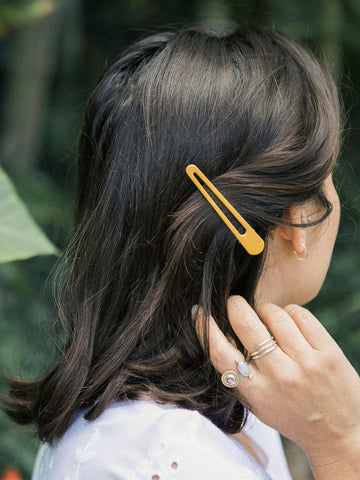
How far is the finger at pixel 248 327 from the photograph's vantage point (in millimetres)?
910

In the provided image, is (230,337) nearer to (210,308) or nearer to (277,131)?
(210,308)

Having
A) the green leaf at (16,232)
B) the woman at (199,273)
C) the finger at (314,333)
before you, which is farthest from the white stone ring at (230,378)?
the green leaf at (16,232)

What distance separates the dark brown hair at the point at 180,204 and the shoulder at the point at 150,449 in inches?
1.3

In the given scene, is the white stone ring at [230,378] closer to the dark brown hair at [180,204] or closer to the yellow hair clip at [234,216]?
the dark brown hair at [180,204]

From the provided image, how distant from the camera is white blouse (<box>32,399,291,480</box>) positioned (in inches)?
32.9

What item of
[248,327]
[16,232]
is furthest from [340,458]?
[16,232]

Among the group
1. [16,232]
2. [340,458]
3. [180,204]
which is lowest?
[340,458]

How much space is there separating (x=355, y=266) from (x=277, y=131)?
116cm

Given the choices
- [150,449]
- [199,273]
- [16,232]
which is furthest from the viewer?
[199,273]

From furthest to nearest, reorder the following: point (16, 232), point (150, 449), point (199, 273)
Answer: point (199, 273) < point (150, 449) < point (16, 232)

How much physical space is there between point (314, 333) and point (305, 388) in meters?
0.08

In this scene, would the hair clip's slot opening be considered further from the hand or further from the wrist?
the wrist

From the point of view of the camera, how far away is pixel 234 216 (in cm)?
91

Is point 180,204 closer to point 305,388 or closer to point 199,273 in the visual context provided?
point 199,273
